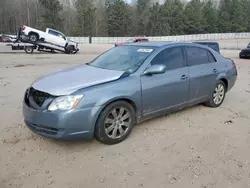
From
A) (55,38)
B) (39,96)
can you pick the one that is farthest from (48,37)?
(39,96)

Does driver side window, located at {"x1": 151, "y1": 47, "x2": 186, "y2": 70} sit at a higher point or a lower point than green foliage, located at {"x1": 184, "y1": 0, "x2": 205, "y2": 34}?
lower

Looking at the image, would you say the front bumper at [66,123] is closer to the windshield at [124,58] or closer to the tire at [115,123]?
the tire at [115,123]

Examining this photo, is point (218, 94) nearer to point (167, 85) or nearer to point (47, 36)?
point (167, 85)

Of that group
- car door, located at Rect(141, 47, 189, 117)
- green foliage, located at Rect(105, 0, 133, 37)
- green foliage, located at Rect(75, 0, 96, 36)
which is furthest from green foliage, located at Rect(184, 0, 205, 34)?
car door, located at Rect(141, 47, 189, 117)

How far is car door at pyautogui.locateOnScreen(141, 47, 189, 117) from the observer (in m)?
3.80

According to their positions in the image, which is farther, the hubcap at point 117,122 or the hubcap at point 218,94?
the hubcap at point 218,94

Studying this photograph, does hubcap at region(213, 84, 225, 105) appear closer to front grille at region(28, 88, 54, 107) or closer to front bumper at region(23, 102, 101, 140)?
front bumper at region(23, 102, 101, 140)

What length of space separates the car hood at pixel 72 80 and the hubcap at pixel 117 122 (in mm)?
502

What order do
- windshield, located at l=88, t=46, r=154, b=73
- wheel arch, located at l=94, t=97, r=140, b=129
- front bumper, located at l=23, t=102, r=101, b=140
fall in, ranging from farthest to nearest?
windshield, located at l=88, t=46, r=154, b=73
wheel arch, located at l=94, t=97, r=140, b=129
front bumper, located at l=23, t=102, r=101, b=140

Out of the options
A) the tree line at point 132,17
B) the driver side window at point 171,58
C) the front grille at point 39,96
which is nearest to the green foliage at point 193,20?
the tree line at point 132,17

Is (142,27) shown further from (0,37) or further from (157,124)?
(157,124)

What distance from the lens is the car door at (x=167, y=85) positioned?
150 inches

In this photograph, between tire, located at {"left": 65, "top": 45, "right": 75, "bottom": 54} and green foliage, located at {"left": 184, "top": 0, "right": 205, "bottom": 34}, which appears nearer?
tire, located at {"left": 65, "top": 45, "right": 75, "bottom": 54}

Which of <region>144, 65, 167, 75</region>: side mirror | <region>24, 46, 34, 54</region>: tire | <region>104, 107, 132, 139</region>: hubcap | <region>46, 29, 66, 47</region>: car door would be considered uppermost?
<region>46, 29, 66, 47</region>: car door
